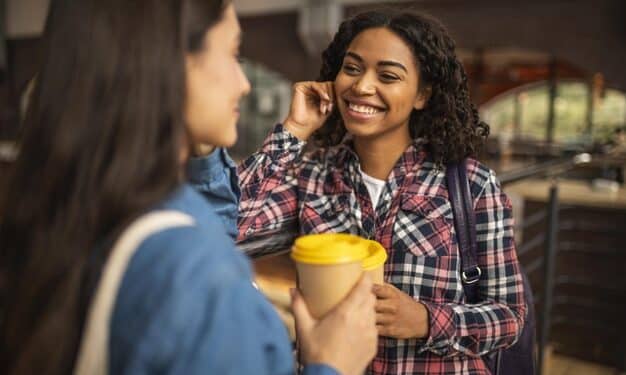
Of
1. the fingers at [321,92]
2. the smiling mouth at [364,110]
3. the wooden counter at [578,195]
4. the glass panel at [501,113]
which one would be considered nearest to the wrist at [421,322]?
the smiling mouth at [364,110]

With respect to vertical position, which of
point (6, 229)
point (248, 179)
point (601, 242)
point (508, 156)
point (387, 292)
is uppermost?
point (6, 229)

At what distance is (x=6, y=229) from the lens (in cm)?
69

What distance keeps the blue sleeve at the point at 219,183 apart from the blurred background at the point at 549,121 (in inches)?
14.1

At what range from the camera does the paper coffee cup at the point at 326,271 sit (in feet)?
2.66

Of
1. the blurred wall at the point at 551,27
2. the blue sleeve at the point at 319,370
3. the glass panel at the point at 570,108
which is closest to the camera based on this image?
the blue sleeve at the point at 319,370

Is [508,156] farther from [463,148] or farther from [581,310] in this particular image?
[463,148]

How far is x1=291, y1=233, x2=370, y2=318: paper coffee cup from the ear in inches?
24.6

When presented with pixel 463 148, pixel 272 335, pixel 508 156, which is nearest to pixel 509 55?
pixel 508 156

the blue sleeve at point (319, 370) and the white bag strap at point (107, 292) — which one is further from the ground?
the white bag strap at point (107, 292)

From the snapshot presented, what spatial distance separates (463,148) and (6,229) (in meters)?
0.95

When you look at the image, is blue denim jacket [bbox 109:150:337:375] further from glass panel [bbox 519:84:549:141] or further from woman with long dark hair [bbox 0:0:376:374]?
glass panel [bbox 519:84:549:141]

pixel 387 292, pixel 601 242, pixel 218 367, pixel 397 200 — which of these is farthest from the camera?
pixel 601 242

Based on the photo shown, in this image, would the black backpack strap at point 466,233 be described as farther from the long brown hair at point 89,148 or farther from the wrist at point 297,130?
the long brown hair at point 89,148

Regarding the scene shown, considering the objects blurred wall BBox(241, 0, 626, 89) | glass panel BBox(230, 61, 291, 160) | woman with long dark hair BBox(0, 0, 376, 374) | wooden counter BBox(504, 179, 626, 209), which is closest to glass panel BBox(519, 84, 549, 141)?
glass panel BBox(230, 61, 291, 160)
